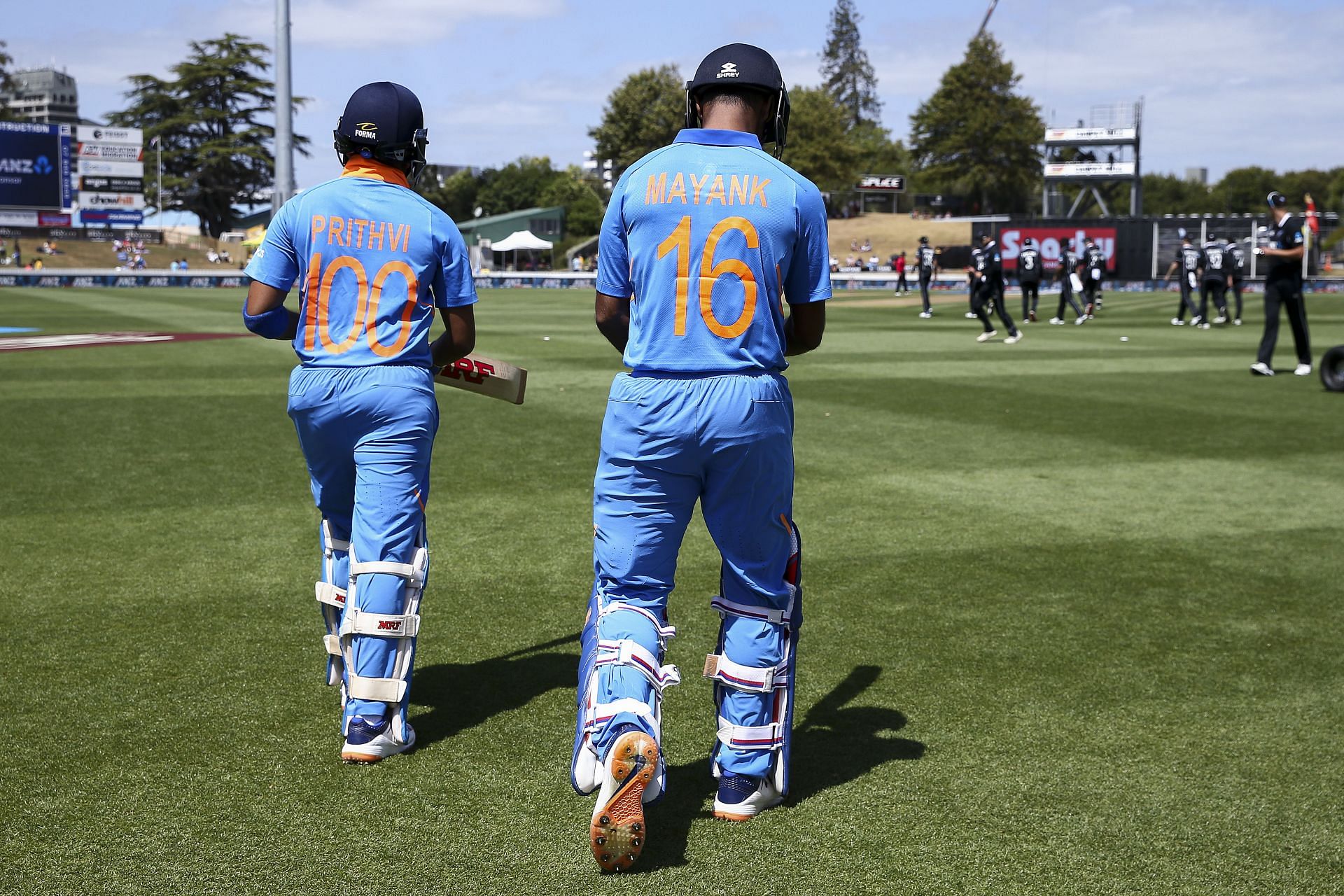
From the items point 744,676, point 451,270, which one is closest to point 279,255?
point 451,270

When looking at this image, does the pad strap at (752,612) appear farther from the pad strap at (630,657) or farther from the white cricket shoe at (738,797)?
the white cricket shoe at (738,797)

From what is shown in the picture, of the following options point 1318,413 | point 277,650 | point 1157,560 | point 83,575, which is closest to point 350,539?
point 277,650

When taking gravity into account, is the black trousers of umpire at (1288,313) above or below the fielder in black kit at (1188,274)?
below

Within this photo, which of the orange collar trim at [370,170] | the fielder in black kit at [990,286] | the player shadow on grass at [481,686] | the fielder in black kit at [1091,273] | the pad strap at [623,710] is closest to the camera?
the pad strap at [623,710]

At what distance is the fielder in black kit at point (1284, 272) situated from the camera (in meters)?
15.4

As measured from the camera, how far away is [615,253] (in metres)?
3.49

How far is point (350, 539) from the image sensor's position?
420 centimetres

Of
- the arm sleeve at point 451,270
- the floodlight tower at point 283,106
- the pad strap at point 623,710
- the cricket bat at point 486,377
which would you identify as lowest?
the pad strap at point 623,710

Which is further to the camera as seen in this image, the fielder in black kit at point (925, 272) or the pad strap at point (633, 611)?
the fielder in black kit at point (925, 272)

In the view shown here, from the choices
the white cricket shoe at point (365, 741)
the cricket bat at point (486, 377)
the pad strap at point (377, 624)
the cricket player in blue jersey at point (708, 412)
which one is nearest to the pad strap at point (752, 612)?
the cricket player in blue jersey at point (708, 412)

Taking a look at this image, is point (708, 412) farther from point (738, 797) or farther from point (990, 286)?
point (990, 286)

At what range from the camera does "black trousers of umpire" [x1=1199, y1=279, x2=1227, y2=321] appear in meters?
27.1

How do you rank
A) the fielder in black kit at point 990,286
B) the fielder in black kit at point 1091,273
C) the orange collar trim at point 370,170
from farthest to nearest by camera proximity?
the fielder in black kit at point 1091,273
the fielder in black kit at point 990,286
the orange collar trim at point 370,170

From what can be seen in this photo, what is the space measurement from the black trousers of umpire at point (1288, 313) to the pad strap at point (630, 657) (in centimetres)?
1397
